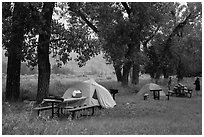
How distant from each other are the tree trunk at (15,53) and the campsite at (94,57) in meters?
0.04

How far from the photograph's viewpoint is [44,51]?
1541 cm

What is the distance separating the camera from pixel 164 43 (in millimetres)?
32469

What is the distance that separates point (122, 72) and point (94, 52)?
43.4 feet

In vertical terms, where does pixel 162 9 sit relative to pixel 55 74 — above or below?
above

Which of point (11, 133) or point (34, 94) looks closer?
point (11, 133)

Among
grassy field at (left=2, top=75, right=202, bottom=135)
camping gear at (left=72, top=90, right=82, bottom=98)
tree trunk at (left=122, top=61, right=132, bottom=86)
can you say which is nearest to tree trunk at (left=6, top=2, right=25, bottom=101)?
grassy field at (left=2, top=75, right=202, bottom=135)

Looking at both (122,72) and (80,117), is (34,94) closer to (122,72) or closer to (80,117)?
(80,117)

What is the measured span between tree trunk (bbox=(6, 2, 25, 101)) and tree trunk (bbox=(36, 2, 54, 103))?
95 cm

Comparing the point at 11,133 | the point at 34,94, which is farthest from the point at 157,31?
the point at 11,133

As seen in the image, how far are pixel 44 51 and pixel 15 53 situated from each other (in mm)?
1359

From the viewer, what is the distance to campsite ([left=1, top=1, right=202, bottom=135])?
Answer: 33.1 ft

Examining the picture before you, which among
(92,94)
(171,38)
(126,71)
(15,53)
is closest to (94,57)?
(92,94)

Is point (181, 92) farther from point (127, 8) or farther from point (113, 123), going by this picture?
point (113, 123)

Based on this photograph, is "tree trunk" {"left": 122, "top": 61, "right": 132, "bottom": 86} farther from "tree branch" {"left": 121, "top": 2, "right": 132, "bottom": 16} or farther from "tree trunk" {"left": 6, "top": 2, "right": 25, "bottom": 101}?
"tree trunk" {"left": 6, "top": 2, "right": 25, "bottom": 101}
